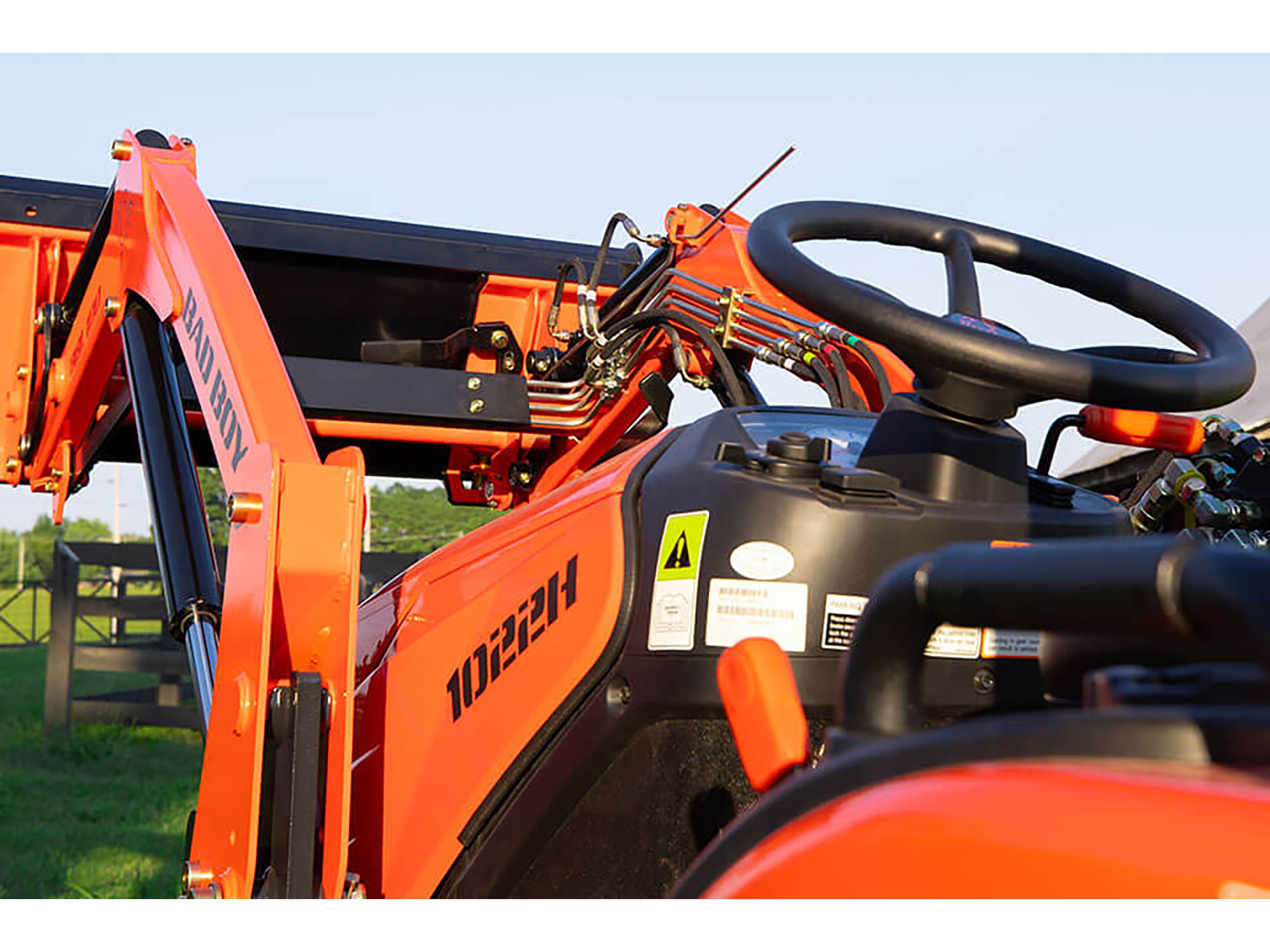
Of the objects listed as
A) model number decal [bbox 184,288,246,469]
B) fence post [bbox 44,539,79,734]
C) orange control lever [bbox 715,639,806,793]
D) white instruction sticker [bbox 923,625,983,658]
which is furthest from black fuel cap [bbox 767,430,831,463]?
fence post [bbox 44,539,79,734]

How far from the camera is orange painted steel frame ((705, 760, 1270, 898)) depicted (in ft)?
1.99

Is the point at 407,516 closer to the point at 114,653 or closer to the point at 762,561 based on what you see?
the point at 114,653

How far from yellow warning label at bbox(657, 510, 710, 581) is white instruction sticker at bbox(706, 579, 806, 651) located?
40 mm

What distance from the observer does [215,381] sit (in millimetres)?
2061

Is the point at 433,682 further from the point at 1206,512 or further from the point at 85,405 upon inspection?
the point at 85,405

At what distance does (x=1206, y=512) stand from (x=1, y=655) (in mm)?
15202

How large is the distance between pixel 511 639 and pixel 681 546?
325 millimetres

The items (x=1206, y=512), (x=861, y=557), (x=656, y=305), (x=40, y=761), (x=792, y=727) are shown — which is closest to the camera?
(x=792, y=727)

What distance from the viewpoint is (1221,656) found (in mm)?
721

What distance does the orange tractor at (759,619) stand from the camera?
70 centimetres

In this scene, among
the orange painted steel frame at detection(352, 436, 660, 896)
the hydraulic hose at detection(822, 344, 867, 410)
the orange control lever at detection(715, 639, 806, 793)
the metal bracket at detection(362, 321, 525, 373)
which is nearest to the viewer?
the orange control lever at detection(715, 639, 806, 793)

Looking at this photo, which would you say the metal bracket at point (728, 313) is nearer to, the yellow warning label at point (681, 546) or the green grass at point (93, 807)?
the yellow warning label at point (681, 546)

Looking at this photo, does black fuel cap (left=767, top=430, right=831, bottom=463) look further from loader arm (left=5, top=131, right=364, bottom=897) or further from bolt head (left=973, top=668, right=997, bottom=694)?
loader arm (left=5, top=131, right=364, bottom=897)

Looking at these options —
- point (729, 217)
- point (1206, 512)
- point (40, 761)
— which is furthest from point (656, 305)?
point (40, 761)
